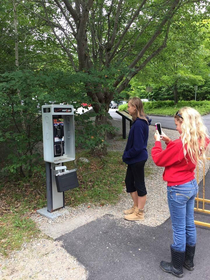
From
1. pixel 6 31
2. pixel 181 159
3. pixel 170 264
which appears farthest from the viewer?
pixel 6 31

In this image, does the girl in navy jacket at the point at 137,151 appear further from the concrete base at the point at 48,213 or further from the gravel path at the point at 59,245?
the concrete base at the point at 48,213

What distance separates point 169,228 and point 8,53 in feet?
19.2

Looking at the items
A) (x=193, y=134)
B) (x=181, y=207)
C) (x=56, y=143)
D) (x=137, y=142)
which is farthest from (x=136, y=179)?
(x=193, y=134)

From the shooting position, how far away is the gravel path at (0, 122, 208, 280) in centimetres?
259

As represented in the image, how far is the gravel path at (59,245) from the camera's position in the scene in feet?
8.51

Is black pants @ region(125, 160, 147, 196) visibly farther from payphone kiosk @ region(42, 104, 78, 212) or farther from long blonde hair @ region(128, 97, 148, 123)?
payphone kiosk @ region(42, 104, 78, 212)

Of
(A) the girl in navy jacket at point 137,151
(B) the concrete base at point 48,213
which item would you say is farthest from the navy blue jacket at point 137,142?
(B) the concrete base at point 48,213

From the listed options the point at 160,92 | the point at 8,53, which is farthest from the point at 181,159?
the point at 160,92

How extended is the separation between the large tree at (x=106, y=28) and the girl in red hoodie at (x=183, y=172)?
2699 millimetres

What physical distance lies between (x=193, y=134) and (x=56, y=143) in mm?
2214

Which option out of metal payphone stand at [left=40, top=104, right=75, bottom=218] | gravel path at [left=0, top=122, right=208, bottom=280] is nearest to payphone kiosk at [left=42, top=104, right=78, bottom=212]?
metal payphone stand at [left=40, top=104, right=75, bottom=218]

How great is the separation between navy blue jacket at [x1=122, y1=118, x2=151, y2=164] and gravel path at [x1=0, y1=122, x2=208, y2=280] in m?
1.03

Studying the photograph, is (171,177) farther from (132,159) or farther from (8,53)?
(8,53)

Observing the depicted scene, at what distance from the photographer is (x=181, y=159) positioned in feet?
7.67
